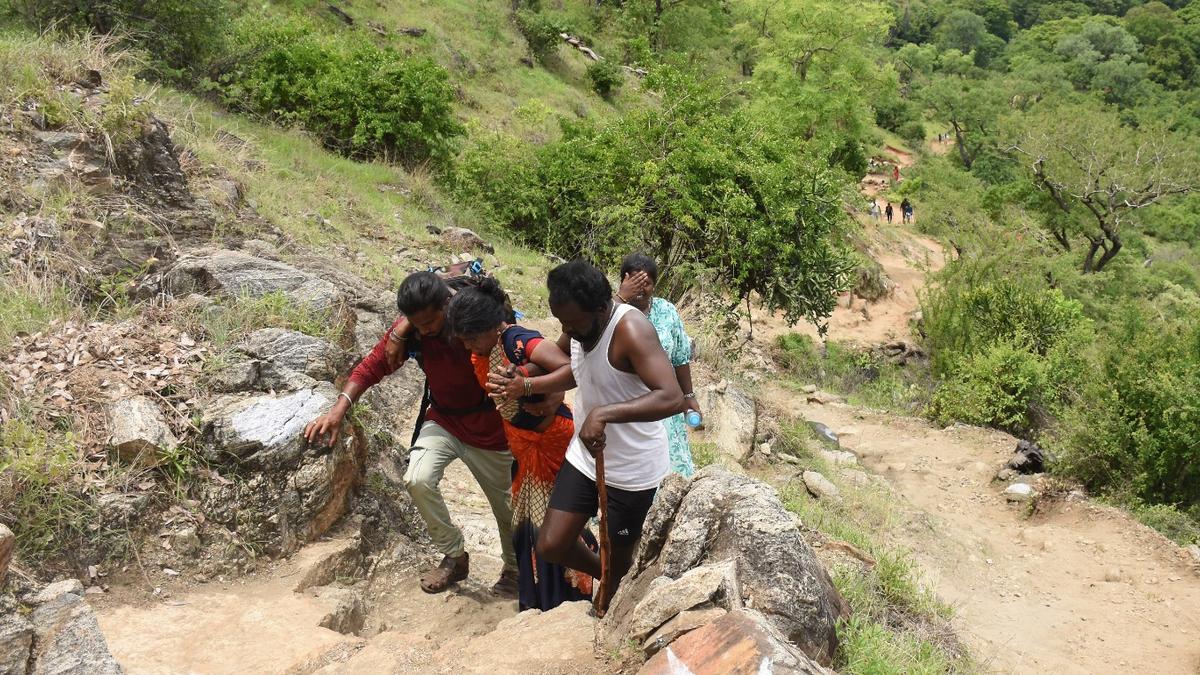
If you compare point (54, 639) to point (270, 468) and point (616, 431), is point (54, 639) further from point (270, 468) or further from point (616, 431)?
point (616, 431)

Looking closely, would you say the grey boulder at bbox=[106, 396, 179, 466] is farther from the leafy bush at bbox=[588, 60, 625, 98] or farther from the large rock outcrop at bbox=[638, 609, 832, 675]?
the leafy bush at bbox=[588, 60, 625, 98]

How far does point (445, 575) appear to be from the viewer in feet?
13.6

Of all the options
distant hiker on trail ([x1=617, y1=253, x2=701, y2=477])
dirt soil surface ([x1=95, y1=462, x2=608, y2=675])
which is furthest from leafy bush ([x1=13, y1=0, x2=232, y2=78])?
dirt soil surface ([x1=95, y1=462, x2=608, y2=675])

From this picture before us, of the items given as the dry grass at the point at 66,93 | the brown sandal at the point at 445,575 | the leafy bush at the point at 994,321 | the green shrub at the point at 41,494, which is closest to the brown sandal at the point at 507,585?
the brown sandal at the point at 445,575

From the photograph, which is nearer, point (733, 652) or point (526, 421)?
point (733, 652)

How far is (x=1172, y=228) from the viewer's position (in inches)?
1425

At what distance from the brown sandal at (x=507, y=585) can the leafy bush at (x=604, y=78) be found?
74.6 ft

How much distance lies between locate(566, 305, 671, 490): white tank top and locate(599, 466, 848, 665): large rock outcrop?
0.60ft

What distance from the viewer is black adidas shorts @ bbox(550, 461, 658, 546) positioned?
331 centimetres

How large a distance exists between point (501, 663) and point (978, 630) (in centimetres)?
468

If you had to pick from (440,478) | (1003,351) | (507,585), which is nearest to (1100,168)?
(1003,351)

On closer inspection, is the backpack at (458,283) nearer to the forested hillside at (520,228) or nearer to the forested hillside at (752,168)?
the forested hillside at (520,228)

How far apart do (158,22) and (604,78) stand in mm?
16304

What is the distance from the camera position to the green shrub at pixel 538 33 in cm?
2469
